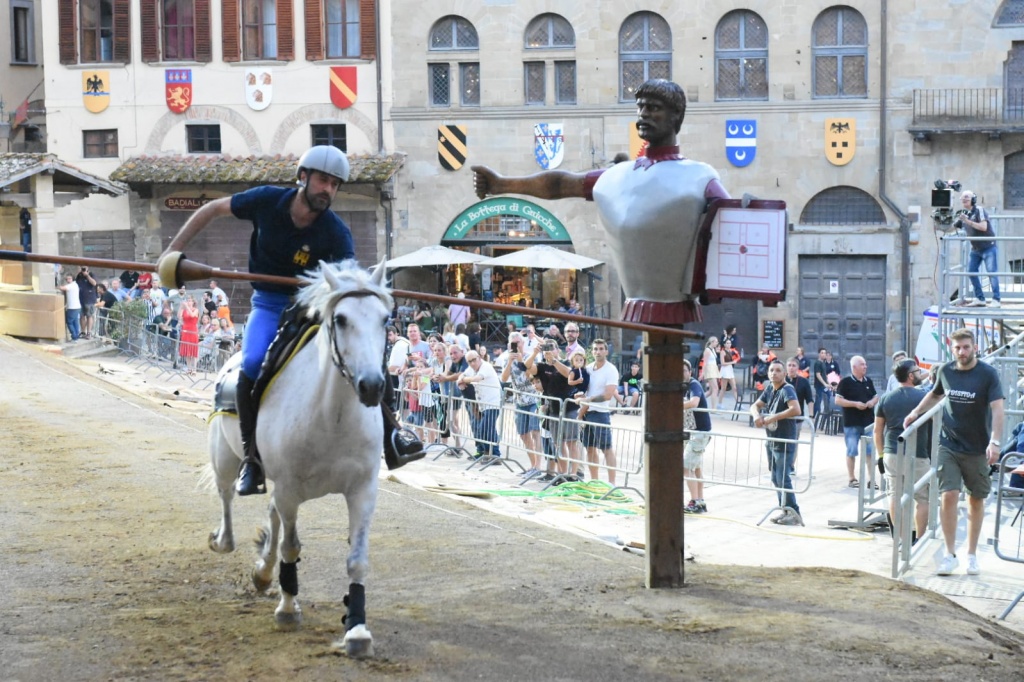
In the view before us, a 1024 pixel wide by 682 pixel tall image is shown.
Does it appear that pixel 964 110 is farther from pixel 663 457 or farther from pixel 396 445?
pixel 396 445

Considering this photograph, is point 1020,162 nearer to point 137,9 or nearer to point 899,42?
point 899,42

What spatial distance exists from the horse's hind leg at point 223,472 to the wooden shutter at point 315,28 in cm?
2916

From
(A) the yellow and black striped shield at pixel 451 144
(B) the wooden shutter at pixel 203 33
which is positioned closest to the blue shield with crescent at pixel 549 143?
(A) the yellow and black striped shield at pixel 451 144

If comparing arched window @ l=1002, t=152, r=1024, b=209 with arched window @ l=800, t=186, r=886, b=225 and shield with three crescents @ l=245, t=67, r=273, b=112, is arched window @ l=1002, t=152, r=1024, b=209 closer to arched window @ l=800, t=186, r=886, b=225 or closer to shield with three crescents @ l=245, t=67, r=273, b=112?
arched window @ l=800, t=186, r=886, b=225

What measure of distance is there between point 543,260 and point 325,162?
25254mm

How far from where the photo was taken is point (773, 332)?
35.7m

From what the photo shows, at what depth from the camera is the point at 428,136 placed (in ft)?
123

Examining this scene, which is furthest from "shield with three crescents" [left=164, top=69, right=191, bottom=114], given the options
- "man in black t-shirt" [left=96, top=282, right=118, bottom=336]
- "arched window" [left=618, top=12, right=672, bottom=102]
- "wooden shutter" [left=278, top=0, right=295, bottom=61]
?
"arched window" [left=618, top=12, right=672, bottom=102]

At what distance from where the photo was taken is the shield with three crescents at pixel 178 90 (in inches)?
1506

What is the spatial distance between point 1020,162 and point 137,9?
23521 mm

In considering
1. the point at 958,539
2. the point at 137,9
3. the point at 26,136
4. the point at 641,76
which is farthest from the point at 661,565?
the point at 26,136

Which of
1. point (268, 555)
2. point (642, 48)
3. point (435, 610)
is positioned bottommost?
point (435, 610)

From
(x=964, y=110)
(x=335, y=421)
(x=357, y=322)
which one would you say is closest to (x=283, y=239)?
(x=335, y=421)

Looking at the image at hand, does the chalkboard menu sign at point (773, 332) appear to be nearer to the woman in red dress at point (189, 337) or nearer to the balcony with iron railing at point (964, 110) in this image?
the balcony with iron railing at point (964, 110)
